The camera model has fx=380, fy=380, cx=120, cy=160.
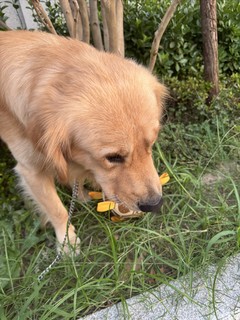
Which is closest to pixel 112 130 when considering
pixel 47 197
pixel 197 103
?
pixel 47 197

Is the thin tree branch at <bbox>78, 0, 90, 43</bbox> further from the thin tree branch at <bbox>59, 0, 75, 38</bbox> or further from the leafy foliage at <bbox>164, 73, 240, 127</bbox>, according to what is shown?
the leafy foliage at <bbox>164, 73, 240, 127</bbox>

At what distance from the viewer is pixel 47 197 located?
8.38ft

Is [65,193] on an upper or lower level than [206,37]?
lower

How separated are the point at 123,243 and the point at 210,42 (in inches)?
72.1

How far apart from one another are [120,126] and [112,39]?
1405 millimetres

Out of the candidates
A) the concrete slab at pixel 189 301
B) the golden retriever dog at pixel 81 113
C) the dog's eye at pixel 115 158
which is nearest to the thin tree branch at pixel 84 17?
the golden retriever dog at pixel 81 113

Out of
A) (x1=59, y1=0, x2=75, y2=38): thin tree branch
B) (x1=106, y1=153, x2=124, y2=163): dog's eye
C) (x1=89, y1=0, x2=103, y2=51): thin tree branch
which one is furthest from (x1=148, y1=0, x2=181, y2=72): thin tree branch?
(x1=106, y1=153, x2=124, y2=163): dog's eye

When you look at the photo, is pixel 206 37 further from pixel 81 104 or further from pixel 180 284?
pixel 180 284

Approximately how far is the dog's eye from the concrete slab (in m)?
0.87

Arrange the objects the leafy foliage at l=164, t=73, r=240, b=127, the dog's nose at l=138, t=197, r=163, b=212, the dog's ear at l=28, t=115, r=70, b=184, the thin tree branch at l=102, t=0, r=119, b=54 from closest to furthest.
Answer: the dog's ear at l=28, t=115, r=70, b=184, the dog's nose at l=138, t=197, r=163, b=212, the thin tree branch at l=102, t=0, r=119, b=54, the leafy foliage at l=164, t=73, r=240, b=127

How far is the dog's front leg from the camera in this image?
2.44 meters

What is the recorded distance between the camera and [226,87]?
365 cm

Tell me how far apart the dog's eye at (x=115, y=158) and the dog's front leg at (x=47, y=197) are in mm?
603

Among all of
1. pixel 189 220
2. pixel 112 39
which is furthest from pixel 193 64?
pixel 189 220
